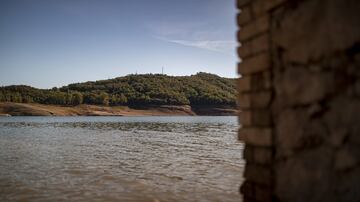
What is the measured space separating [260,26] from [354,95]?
161 cm

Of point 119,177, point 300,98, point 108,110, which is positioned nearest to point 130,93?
point 108,110

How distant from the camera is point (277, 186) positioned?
13.4 ft

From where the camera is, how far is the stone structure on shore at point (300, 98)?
10.5 feet

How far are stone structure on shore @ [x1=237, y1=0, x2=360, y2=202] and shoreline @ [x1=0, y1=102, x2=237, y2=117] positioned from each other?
13004 centimetres

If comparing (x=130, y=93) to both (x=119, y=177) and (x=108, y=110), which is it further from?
(x=119, y=177)

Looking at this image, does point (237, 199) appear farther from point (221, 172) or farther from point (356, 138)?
point (356, 138)

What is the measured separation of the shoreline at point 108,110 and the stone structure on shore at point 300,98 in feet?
427

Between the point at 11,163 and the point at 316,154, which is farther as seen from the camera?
the point at 11,163

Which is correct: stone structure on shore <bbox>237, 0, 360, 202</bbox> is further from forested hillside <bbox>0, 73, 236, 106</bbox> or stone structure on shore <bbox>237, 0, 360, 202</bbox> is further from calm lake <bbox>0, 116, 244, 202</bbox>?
forested hillside <bbox>0, 73, 236, 106</bbox>

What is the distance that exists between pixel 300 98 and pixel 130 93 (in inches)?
5954

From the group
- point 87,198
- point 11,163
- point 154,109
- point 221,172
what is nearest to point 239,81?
point 87,198

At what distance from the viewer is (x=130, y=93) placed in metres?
153

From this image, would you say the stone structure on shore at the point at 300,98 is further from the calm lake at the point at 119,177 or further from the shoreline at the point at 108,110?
the shoreline at the point at 108,110

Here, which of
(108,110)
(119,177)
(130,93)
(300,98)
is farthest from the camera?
(130,93)
